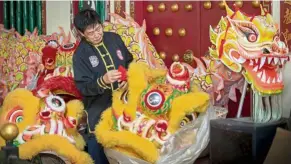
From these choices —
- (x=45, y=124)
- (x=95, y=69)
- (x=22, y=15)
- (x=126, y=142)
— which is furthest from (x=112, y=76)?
(x=22, y=15)

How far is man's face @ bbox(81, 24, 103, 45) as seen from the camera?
2.68 meters

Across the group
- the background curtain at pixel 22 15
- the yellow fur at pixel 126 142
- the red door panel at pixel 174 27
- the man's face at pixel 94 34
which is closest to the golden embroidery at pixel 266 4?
the red door panel at pixel 174 27

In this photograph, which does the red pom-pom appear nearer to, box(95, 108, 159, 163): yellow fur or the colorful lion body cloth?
A: the colorful lion body cloth

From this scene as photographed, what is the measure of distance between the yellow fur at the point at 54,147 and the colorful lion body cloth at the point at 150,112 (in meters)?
0.18

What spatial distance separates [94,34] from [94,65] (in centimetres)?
16

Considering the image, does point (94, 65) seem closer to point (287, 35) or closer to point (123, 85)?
point (123, 85)

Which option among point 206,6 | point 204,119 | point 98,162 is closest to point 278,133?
point 204,119

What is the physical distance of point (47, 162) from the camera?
2641 mm

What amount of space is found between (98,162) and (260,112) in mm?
890

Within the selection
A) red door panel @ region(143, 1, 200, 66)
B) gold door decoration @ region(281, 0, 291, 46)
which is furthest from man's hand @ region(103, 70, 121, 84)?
red door panel @ region(143, 1, 200, 66)

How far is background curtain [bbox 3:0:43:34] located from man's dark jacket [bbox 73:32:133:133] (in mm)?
2006

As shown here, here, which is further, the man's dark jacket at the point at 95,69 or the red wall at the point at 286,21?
the red wall at the point at 286,21

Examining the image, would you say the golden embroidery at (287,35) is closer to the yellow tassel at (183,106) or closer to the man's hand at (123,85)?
the yellow tassel at (183,106)

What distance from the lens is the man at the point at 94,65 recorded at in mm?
2674
